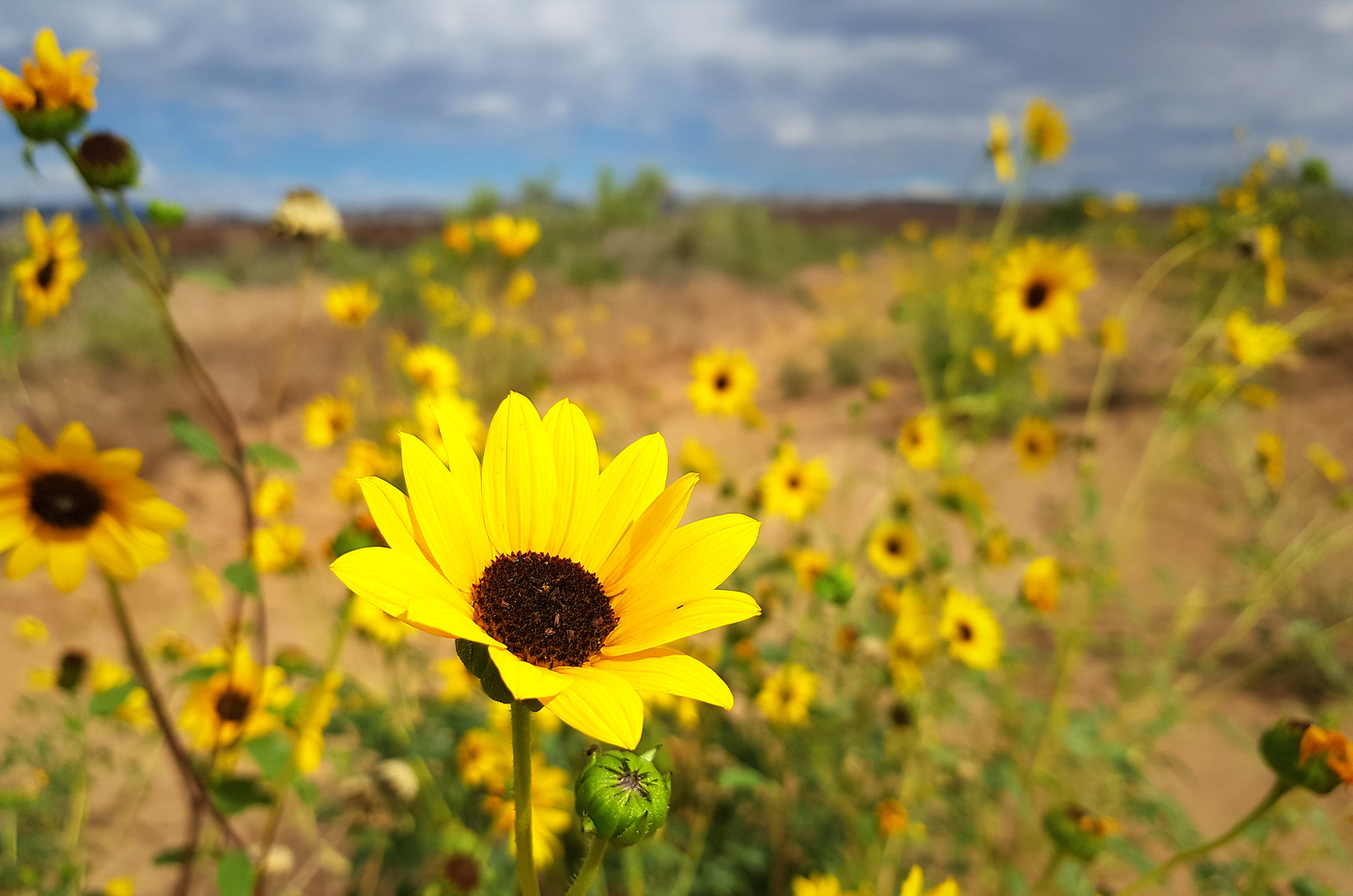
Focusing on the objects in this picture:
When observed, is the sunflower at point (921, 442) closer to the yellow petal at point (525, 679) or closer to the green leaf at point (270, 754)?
the green leaf at point (270, 754)

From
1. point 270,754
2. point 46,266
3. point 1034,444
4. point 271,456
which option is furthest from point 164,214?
point 1034,444

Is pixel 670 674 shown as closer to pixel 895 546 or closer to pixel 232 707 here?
pixel 232 707

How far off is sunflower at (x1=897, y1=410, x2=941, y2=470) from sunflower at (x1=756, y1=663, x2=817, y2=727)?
1.17 metres

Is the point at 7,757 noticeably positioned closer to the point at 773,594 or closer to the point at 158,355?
the point at 773,594

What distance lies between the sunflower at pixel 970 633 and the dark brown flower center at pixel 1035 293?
49.9 inches

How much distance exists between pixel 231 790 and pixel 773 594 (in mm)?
1829

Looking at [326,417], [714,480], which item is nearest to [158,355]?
[326,417]

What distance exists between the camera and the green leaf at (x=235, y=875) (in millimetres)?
1058

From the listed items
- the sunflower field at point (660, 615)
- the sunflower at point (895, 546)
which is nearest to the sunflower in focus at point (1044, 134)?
the sunflower field at point (660, 615)

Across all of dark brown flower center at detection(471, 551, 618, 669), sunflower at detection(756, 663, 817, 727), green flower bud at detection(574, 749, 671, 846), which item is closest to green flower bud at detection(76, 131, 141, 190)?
dark brown flower center at detection(471, 551, 618, 669)

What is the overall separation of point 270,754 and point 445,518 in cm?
87

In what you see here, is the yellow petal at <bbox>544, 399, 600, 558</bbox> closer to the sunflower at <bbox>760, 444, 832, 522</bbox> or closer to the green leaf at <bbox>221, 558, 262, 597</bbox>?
the green leaf at <bbox>221, 558, 262, 597</bbox>

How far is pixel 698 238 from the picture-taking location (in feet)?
50.8

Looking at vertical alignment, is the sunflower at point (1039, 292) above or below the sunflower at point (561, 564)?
above
